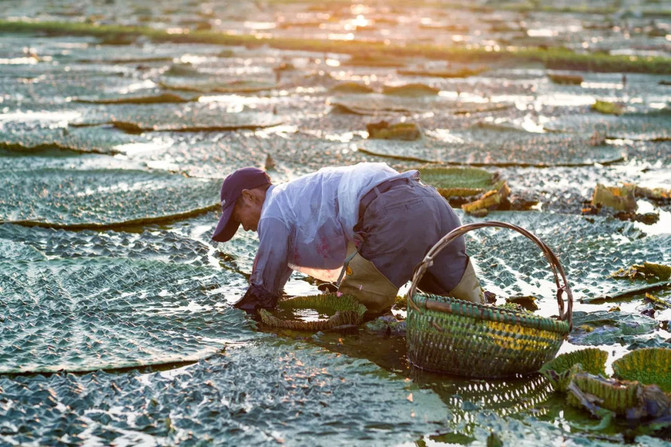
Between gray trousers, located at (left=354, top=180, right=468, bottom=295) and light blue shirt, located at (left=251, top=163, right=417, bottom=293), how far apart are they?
2.7 inches

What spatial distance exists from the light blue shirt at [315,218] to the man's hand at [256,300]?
0.09 feet

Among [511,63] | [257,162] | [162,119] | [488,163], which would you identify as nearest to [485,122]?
[488,163]

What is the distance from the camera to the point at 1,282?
324 centimetres

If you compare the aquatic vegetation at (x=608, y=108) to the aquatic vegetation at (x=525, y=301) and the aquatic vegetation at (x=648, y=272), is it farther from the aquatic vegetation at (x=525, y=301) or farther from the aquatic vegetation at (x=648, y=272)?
the aquatic vegetation at (x=525, y=301)

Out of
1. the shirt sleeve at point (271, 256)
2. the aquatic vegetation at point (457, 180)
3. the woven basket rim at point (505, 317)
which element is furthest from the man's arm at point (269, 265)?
the aquatic vegetation at point (457, 180)

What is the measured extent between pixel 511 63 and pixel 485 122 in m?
5.26

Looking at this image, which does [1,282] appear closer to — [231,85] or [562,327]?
[562,327]

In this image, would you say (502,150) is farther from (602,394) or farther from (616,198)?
(602,394)

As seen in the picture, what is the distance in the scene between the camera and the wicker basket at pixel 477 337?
2430mm

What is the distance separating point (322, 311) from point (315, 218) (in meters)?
0.34

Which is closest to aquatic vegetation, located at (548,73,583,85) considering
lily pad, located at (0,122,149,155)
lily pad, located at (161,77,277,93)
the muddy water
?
the muddy water

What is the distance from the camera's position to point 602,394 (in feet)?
7.39

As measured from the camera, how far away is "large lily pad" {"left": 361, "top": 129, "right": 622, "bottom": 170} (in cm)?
552

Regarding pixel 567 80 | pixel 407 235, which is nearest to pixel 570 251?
pixel 407 235
